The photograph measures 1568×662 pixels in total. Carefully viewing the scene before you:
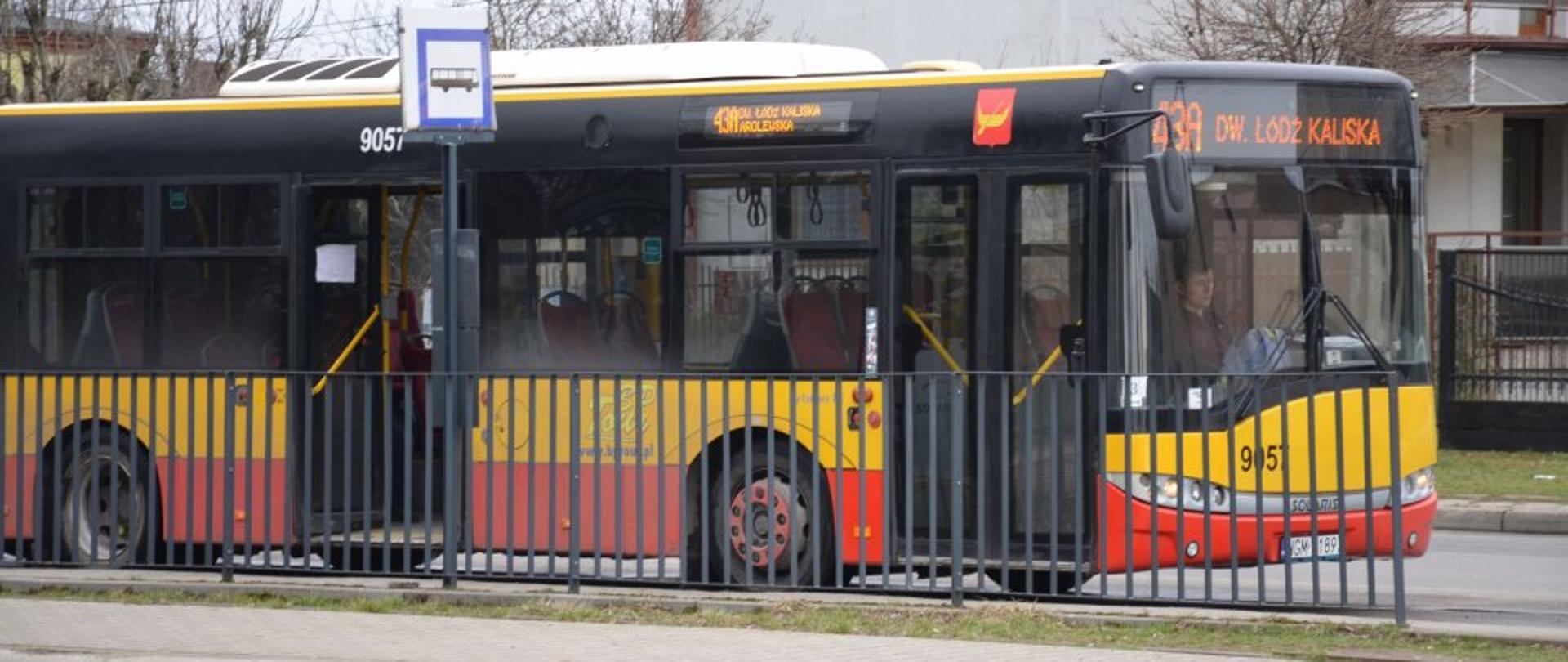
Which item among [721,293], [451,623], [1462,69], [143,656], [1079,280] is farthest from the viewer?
[1462,69]

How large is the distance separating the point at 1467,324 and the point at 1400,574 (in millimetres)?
13366

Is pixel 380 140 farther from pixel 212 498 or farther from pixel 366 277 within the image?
pixel 212 498

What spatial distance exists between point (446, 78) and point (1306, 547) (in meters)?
4.77

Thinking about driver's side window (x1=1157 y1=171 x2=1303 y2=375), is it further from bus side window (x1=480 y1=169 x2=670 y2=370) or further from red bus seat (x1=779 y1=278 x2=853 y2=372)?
bus side window (x1=480 y1=169 x2=670 y2=370)

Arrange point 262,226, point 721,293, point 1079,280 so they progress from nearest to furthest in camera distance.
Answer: point 1079,280 < point 721,293 < point 262,226

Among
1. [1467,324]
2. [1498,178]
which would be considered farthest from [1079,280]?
[1498,178]

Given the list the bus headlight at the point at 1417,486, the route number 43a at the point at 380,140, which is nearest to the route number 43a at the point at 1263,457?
the bus headlight at the point at 1417,486

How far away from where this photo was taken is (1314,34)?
75.9 ft

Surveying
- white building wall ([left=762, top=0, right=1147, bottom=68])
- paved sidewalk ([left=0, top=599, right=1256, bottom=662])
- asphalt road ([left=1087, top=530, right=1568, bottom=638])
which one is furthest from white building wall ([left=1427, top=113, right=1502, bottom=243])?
paved sidewalk ([left=0, top=599, right=1256, bottom=662])

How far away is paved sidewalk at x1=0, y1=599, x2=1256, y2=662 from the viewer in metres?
9.30

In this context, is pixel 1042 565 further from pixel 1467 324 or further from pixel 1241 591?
pixel 1467 324

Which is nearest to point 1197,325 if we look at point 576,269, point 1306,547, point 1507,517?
point 1306,547

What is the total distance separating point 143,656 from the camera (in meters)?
9.46

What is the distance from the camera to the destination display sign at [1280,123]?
12.2 m
